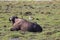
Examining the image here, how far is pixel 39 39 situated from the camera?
11023mm

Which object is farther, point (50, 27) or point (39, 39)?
point (50, 27)

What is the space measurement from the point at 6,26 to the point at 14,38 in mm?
2457

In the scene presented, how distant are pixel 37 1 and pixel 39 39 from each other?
19.2m

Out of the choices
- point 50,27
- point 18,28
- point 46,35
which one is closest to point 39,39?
point 46,35

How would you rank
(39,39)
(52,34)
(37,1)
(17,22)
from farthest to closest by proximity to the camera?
(37,1), (17,22), (52,34), (39,39)

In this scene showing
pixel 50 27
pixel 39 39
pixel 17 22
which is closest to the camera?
pixel 39 39

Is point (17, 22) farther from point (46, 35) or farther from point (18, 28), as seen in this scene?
point (46, 35)

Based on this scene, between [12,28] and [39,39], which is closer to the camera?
[39,39]

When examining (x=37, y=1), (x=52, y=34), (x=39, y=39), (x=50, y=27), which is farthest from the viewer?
(x=37, y=1)

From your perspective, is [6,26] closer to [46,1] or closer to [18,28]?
[18,28]

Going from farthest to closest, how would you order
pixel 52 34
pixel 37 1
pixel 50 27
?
pixel 37 1 → pixel 50 27 → pixel 52 34

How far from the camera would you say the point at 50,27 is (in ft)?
44.5

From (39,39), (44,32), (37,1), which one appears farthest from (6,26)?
(37,1)

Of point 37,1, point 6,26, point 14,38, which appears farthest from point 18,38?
point 37,1
